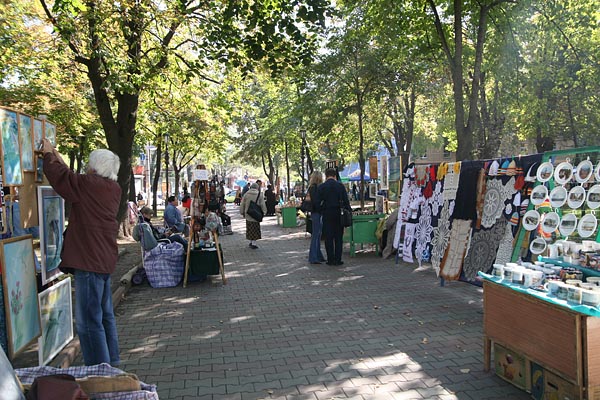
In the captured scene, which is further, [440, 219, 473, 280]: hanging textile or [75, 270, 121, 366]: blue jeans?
[440, 219, 473, 280]: hanging textile

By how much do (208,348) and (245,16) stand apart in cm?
645

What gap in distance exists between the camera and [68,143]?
21.0 m

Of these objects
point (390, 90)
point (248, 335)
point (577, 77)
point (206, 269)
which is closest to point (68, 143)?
point (390, 90)

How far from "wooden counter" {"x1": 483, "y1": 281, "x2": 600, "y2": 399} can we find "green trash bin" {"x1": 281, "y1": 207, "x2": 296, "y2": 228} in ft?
47.7

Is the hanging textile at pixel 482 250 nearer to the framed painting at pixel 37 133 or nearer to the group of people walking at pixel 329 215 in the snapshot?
the group of people walking at pixel 329 215

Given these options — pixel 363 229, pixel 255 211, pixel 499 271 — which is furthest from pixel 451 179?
pixel 255 211

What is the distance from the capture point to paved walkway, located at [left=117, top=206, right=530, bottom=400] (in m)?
3.95

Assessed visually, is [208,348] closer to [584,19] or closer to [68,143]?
[584,19]

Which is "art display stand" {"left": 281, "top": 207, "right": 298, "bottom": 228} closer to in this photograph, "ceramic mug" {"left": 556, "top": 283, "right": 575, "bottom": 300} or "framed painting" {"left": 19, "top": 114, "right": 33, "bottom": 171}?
"framed painting" {"left": 19, "top": 114, "right": 33, "bottom": 171}

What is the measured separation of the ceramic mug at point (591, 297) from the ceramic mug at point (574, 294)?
2 centimetres

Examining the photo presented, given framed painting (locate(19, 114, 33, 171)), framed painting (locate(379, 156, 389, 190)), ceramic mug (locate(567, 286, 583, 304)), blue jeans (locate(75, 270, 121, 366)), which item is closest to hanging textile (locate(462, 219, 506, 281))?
ceramic mug (locate(567, 286, 583, 304))

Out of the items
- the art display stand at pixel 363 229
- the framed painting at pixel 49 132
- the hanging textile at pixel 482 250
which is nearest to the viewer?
the framed painting at pixel 49 132

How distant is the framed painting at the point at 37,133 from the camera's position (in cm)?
397

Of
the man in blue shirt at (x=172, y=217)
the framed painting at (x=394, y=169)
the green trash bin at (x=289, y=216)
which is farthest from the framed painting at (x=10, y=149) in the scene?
the green trash bin at (x=289, y=216)
